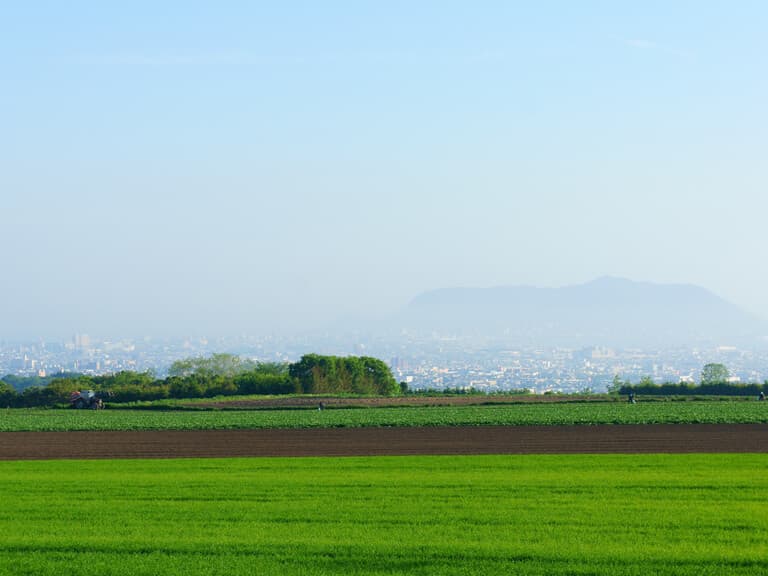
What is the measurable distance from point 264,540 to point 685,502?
9.51 m

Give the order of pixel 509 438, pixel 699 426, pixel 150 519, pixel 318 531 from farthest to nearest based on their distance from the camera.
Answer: pixel 699 426 < pixel 509 438 < pixel 150 519 < pixel 318 531

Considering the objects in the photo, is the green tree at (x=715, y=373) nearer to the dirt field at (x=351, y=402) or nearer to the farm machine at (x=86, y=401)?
the dirt field at (x=351, y=402)

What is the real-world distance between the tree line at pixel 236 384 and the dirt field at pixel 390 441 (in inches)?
1536

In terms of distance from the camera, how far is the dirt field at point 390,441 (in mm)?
36750

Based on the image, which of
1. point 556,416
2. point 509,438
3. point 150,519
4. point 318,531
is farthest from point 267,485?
point 556,416

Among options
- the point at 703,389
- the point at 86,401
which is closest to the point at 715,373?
the point at 703,389

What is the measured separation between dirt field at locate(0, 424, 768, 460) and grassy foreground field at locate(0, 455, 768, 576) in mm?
7166

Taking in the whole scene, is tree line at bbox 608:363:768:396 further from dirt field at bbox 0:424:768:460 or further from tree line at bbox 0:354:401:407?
dirt field at bbox 0:424:768:460

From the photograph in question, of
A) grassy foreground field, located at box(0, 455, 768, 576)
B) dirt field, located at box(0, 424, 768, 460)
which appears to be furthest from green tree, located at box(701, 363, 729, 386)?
grassy foreground field, located at box(0, 455, 768, 576)

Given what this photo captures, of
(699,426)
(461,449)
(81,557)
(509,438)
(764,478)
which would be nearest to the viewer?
(81,557)

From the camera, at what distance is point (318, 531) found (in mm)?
18531

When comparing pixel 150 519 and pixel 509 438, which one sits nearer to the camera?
pixel 150 519

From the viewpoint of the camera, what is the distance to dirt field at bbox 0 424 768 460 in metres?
36.8

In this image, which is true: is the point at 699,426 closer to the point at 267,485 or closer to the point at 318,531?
the point at 267,485
